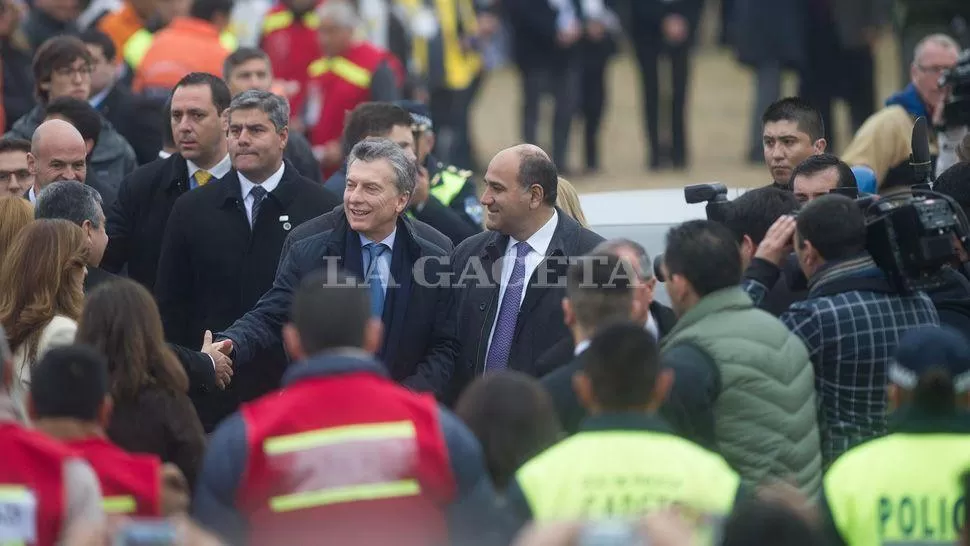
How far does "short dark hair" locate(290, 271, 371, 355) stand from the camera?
5.42 meters

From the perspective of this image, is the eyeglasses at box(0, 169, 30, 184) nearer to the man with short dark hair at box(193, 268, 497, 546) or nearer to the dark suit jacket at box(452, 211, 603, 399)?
the dark suit jacket at box(452, 211, 603, 399)

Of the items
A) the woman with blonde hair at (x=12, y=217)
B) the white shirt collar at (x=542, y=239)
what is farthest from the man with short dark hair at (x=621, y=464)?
the woman with blonde hair at (x=12, y=217)

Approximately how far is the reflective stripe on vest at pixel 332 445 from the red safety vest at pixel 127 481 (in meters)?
0.37

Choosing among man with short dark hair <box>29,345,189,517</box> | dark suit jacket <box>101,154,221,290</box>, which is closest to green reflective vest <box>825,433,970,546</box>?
man with short dark hair <box>29,345,189,517</box>

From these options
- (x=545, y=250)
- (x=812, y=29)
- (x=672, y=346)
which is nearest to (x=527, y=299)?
(x=545, y=250)

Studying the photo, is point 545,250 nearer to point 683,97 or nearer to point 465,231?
point 465,231

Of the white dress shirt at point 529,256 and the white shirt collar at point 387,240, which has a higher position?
the white shirt collar at point 387,240

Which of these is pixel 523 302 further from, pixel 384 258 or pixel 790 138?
pixel 790 138

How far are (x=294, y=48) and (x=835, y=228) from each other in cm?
817

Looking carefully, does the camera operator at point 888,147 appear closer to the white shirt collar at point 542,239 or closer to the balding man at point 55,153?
the white shirt collar at point 542,239

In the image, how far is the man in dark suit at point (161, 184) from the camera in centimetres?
962

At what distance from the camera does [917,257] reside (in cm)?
712

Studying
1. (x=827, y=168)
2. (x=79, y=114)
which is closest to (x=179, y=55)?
(x=79, y=114)

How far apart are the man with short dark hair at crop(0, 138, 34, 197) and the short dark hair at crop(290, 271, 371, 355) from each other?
4.30m
